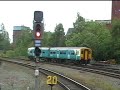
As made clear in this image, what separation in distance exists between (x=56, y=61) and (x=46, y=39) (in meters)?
46.9

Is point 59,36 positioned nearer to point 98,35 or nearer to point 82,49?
point 98,35

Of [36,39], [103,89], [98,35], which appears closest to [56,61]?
[98,35]

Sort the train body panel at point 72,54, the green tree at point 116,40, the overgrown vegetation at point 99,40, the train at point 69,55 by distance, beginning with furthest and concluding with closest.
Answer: the overgrown vegetation at point 99,40, the green tree at point 116,40, the train at point 69,55, the train body panel at point 72,54

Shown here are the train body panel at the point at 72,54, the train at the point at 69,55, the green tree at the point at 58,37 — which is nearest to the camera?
the train body panel at the point at 72,54

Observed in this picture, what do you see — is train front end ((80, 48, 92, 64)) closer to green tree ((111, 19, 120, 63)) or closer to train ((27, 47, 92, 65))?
train ((27, 47, 92, 65))

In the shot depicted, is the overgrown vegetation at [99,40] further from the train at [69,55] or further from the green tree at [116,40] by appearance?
the train at [69,55]

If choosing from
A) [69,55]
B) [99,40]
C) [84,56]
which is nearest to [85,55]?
[84,56]

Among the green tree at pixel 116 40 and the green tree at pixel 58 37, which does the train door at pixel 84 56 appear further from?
the green tree at pixel 58 37

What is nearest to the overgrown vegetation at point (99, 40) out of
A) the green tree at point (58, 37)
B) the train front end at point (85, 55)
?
the train front end at point (85, 55)

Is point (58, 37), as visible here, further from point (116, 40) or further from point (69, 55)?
point (69, 55)

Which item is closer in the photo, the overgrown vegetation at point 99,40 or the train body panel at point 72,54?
the train body panel at point 72,54

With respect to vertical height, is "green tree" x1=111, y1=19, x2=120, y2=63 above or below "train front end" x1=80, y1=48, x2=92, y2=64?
above

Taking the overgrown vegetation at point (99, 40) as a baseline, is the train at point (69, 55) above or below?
below

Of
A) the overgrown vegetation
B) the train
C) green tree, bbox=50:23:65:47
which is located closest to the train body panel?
the train
